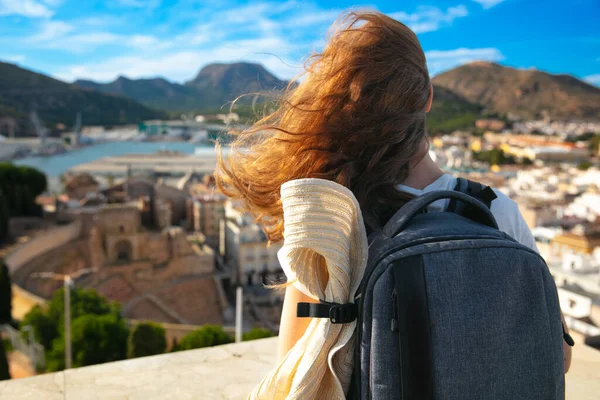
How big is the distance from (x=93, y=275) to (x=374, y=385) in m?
10.9

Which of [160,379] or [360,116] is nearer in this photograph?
[360,116]

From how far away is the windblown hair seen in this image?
2.87 ft

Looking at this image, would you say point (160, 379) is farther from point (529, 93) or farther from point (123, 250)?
point (529, 93)

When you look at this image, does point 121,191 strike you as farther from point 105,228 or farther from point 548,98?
point 548,98

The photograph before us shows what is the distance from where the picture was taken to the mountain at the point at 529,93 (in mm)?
65125

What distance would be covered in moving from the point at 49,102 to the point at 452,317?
55519 millimetres

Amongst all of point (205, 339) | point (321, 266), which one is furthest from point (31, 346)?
point (321, 266)

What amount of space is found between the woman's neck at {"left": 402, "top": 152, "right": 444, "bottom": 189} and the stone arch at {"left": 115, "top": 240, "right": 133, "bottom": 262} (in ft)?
39.1

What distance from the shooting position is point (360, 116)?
872mm

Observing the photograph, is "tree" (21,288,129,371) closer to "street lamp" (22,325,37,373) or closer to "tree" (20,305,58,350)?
"tree" (20,305,58,350)

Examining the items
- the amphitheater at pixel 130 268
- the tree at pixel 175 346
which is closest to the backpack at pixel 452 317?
the tree at pixel 175 346

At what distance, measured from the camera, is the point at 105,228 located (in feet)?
40.5

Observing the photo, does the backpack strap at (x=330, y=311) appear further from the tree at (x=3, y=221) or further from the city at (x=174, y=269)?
the tree at (x=3, y=221)

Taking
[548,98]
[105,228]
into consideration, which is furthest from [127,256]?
[548,98]
